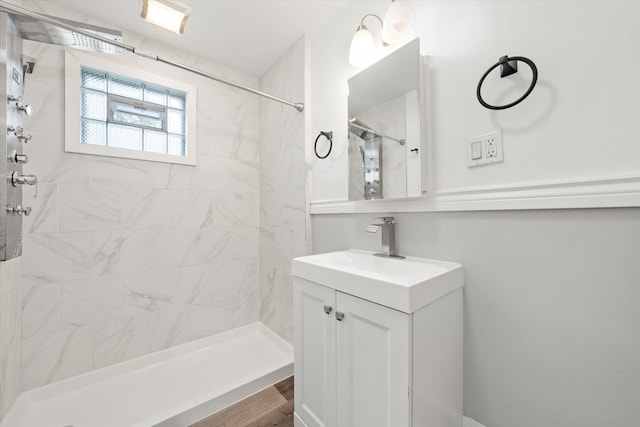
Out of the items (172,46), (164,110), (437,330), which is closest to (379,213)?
(437,330)

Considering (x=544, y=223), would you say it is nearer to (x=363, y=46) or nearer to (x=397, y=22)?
(x=397, y=22)

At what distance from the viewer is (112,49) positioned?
1325 mm

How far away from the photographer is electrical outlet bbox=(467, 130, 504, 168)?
2.96 ft

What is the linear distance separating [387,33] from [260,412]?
2110 millimetres

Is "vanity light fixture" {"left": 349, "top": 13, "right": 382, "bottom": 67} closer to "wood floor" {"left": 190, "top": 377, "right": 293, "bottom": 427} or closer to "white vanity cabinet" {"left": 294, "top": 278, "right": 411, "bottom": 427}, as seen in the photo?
"white vanity cabinet" {"left": 294, "top": 278, "right": 411, "bottom": 427}

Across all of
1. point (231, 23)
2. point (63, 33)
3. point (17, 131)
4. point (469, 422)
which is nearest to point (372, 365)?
point (469, 422)

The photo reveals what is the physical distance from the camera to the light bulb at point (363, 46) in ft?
4.20

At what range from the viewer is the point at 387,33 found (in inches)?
46.1

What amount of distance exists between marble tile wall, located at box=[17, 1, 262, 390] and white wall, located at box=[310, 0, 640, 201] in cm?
117

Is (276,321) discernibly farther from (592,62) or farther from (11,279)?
(592,62)

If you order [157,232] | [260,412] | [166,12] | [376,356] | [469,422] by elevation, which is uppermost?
[166,12]

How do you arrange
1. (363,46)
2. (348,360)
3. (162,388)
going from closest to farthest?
(348,360)
(363,46)
(162,388)

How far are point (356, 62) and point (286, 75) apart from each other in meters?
0.87

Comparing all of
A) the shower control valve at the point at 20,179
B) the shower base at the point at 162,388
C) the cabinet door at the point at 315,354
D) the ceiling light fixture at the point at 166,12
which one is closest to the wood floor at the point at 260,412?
Result: the shower base at the point at 162,388
